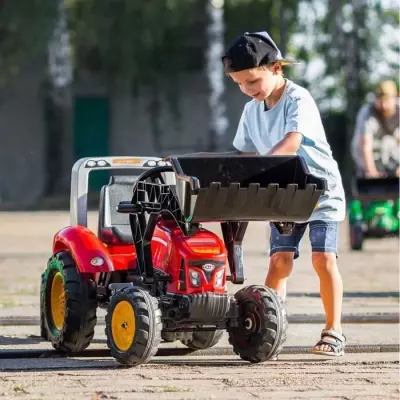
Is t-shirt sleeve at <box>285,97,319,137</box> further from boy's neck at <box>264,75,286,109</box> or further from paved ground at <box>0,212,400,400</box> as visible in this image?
paved ground at <box>0,212,400,400</box>

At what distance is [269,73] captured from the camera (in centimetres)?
720

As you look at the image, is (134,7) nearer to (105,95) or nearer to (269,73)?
(105,95)

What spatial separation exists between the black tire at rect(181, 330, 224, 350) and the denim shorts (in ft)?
1.78

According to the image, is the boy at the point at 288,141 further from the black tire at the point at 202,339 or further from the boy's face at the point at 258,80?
the black tire at the point at 202,339

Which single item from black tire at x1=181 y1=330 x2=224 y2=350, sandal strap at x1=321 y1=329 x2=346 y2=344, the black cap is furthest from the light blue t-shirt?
black tire at x1=181 y1=330 x2=224 y2=350

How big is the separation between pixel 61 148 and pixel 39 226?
32.4 ft

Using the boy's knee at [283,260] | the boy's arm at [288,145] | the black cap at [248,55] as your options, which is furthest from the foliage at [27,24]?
the boy's arm at [288,145]

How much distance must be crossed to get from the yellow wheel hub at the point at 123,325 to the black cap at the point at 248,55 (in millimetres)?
1362

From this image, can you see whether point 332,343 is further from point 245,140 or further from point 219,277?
point 245,140

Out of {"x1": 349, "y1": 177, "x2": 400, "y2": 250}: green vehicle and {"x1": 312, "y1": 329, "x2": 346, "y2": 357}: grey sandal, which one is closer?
{"x1": 312, "y1": 329, "x2": 346, "y2": 357}: grey sandal

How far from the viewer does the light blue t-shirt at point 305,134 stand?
7.24 metres

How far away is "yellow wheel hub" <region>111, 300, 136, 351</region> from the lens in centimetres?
670

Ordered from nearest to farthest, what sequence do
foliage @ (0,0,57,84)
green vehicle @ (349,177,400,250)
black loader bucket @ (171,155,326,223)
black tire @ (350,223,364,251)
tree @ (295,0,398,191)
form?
black loader bucket @ (171,155,326,223) → green vehicle @ (349,177,400,250) → black tire @ (350,223,364,251) → foliage @ (0,0,57,84) → tree @ (295,0,398,191)

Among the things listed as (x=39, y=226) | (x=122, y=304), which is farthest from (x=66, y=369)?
(x=39, y=226)
